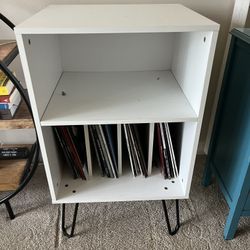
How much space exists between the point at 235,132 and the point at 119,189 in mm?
482

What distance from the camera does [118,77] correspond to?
40.7 inches

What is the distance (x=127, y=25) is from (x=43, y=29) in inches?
8.0

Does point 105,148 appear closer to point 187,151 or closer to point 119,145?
point 119,145

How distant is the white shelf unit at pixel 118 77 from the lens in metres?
0.68

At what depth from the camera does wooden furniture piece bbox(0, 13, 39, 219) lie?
0.82 m

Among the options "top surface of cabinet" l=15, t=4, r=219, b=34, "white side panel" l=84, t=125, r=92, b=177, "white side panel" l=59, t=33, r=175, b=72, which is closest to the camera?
"top surface of cabinet" l=15, t=4, r=219, b=34

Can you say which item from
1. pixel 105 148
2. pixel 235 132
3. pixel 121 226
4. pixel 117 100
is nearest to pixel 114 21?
pixel 117 100

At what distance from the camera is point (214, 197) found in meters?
1.21

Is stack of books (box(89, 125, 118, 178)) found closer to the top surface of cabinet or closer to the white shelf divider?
the white shelf divider

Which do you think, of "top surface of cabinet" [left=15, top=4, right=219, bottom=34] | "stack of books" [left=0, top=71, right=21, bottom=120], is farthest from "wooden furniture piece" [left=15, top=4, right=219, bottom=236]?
"stack of books" [left=0, top=71, right=21, bottom=120]

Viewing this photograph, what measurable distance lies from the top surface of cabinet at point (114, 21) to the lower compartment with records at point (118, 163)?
0.35 m

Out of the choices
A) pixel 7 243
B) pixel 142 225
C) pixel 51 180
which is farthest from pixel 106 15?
pixel 7 243

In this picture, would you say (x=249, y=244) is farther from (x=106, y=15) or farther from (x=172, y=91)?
(x=106, y=15)

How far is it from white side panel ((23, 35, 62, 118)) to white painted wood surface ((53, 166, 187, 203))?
1.15 feet
